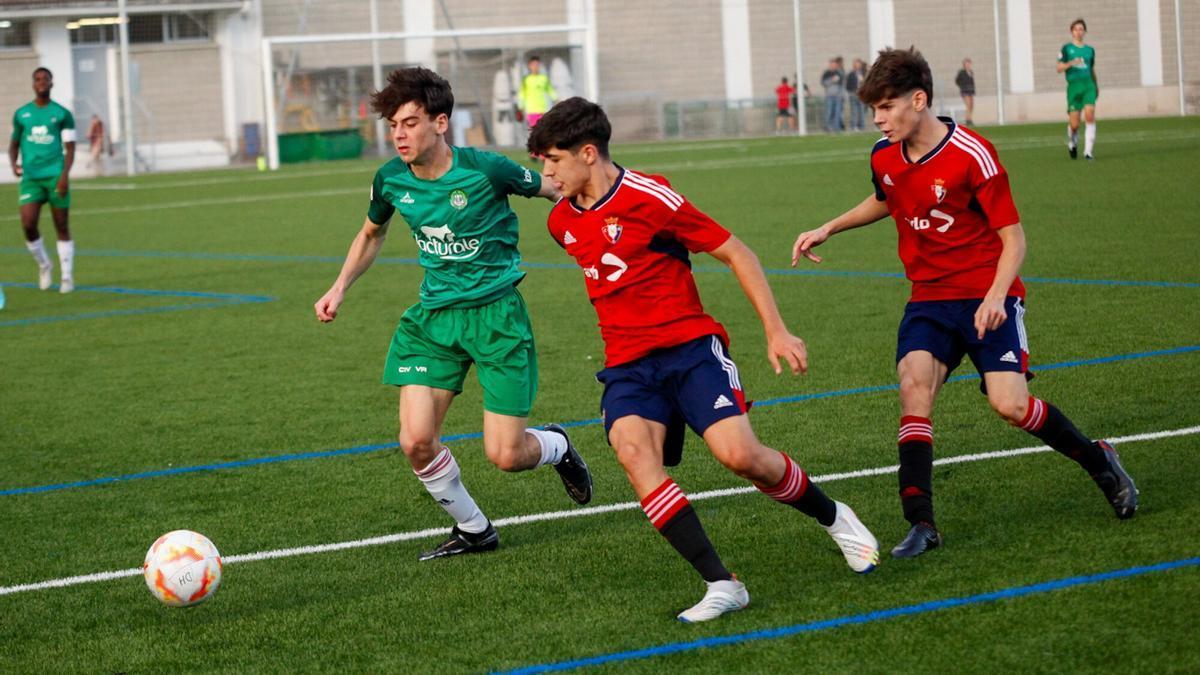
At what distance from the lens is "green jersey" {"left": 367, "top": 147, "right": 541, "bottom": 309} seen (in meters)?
5.61

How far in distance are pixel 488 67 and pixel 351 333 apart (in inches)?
1307

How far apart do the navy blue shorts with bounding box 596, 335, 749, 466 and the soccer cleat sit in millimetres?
1117

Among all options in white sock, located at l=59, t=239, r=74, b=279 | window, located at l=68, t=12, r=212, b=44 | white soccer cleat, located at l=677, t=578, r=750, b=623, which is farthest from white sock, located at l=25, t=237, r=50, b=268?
window, located at l=68, t=12, r=212, b=44

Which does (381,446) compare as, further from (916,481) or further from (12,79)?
(12,79)

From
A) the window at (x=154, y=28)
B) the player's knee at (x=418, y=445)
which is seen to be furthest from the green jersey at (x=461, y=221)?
the window at (x=154, y=28)

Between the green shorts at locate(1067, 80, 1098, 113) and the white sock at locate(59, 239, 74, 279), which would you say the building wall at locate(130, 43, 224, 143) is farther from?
the white sock at locate(59, 239, 74, 279)

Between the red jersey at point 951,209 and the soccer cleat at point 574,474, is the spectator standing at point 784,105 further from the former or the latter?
the red jersey at point 951,209

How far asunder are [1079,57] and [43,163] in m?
15.1

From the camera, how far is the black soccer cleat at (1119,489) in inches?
206

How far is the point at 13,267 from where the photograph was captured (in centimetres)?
1758

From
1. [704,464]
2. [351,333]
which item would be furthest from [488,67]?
[704,464]

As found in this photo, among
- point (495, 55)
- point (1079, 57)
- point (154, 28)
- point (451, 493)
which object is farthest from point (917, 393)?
point (154, 28)

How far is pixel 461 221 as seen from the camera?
5.61 m

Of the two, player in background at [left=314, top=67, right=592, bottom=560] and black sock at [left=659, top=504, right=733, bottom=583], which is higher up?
player in background at [left=314, top=67, right=592, bottom=560]
